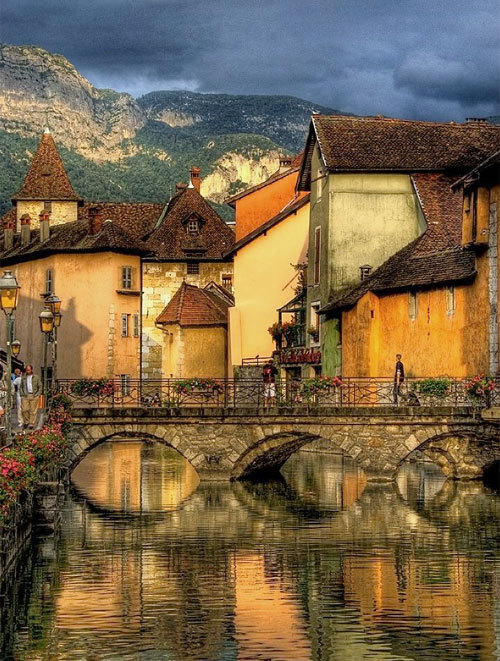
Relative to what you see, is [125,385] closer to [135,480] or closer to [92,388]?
[92,388]

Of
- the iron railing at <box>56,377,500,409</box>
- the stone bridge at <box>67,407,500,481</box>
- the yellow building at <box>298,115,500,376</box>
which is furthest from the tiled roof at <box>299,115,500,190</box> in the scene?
the stone bridge at <box>67,407,500,481</box>

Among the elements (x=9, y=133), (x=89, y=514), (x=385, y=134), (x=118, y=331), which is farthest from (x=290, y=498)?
(x=9, y=133)

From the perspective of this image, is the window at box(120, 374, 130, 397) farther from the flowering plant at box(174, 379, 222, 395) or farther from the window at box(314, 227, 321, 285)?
the window at box(314, 227, 321, 285)

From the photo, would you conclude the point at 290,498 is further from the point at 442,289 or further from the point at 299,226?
the point at 299,226

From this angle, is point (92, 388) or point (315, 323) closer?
point (92, 388)

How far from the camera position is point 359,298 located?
2263 inches

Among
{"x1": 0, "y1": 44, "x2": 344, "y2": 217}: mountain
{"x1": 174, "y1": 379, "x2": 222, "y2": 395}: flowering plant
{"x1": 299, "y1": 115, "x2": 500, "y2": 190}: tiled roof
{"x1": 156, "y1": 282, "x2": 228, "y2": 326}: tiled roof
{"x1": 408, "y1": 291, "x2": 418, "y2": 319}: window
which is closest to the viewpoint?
{"x1": 174, "y1": 379, "x2": 222, "y2": 395}: flowering plant

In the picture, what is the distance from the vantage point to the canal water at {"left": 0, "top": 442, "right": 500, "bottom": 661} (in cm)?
2423

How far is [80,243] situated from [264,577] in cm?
5920

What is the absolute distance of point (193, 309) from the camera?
82.3 meters

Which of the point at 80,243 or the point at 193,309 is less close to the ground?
the point at 80,243

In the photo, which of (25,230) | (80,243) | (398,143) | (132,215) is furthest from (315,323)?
(132,215)

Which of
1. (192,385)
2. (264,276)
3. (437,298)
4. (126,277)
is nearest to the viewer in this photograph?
(192,385)

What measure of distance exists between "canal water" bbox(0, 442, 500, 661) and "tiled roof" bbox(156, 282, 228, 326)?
30881 millimetres
